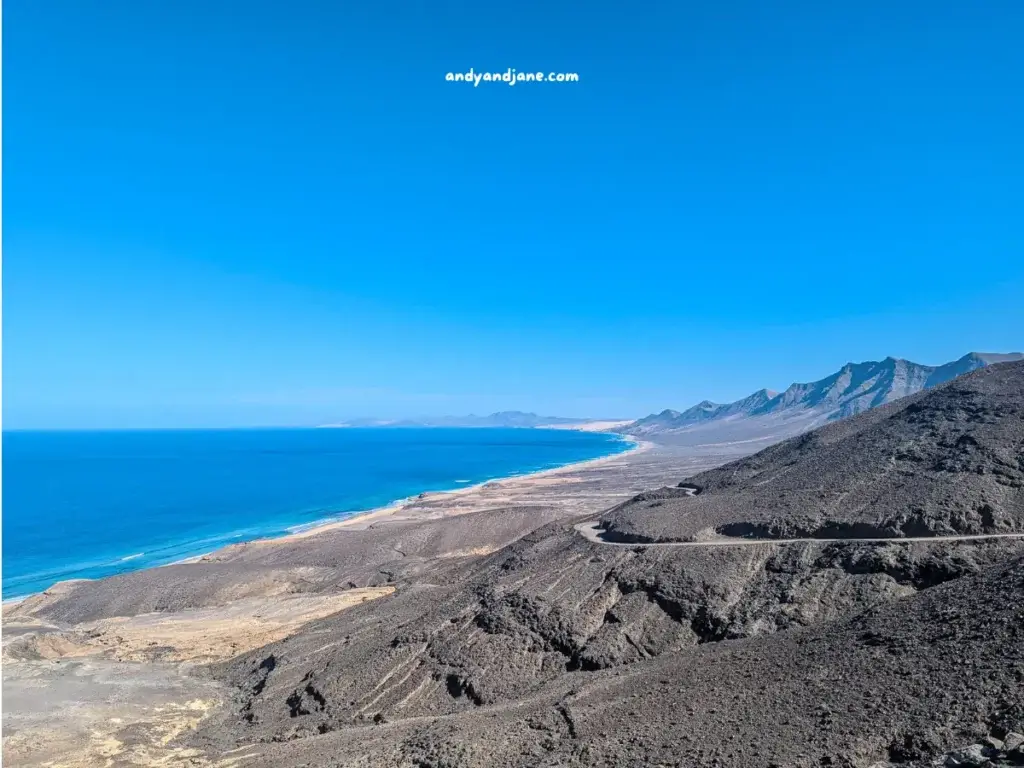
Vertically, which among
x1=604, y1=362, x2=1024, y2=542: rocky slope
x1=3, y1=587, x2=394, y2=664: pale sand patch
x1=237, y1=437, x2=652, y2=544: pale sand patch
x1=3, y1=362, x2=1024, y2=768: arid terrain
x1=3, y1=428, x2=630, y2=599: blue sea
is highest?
x1=604, y1=362, x2=1024, y2=542: rocky slope

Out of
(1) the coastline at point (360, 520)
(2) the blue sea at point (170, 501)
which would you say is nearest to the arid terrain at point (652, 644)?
(1) the coastline at point (360, 520)

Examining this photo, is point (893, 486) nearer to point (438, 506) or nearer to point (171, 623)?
point (171, 623)

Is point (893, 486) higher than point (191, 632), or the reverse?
point (893, 486)

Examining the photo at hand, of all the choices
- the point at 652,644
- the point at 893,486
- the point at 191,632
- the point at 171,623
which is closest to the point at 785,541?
the point at 893,486

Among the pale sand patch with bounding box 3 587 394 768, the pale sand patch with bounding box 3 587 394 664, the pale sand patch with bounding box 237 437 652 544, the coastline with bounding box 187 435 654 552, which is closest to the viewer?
the pale sand patch with bounding box 3 587 394 768

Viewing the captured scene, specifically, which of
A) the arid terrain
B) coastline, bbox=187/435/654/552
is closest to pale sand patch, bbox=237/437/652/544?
coastline, bbox=187/435/654/552

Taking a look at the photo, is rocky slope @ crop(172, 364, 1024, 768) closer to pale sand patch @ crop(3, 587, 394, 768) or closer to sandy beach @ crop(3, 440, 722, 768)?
pale sand patch @ crop(3, 587, 394, 768)

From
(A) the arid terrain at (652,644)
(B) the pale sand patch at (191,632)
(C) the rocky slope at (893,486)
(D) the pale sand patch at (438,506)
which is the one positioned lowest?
(D) the pale sand patch at (438,506)

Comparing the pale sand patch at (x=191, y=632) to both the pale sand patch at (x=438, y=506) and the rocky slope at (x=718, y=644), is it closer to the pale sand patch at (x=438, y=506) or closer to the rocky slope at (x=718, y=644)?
the rocky slope at (x=718, y=644)

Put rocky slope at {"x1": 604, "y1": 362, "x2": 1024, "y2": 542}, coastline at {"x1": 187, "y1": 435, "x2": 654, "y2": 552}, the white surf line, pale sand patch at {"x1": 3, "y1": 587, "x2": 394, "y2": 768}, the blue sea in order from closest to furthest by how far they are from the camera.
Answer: pale sand patch at {"x1": 3, "y1": 587, "x2": 394, "y2": 768}
the white surf line
rocky slope at {"x1": 604, "y1": 362, "x2": 1024, "y2": 542}
coastline at {"x1": 187, "y1": 435, "x2": 654, "y2": 552}
the blue sea
